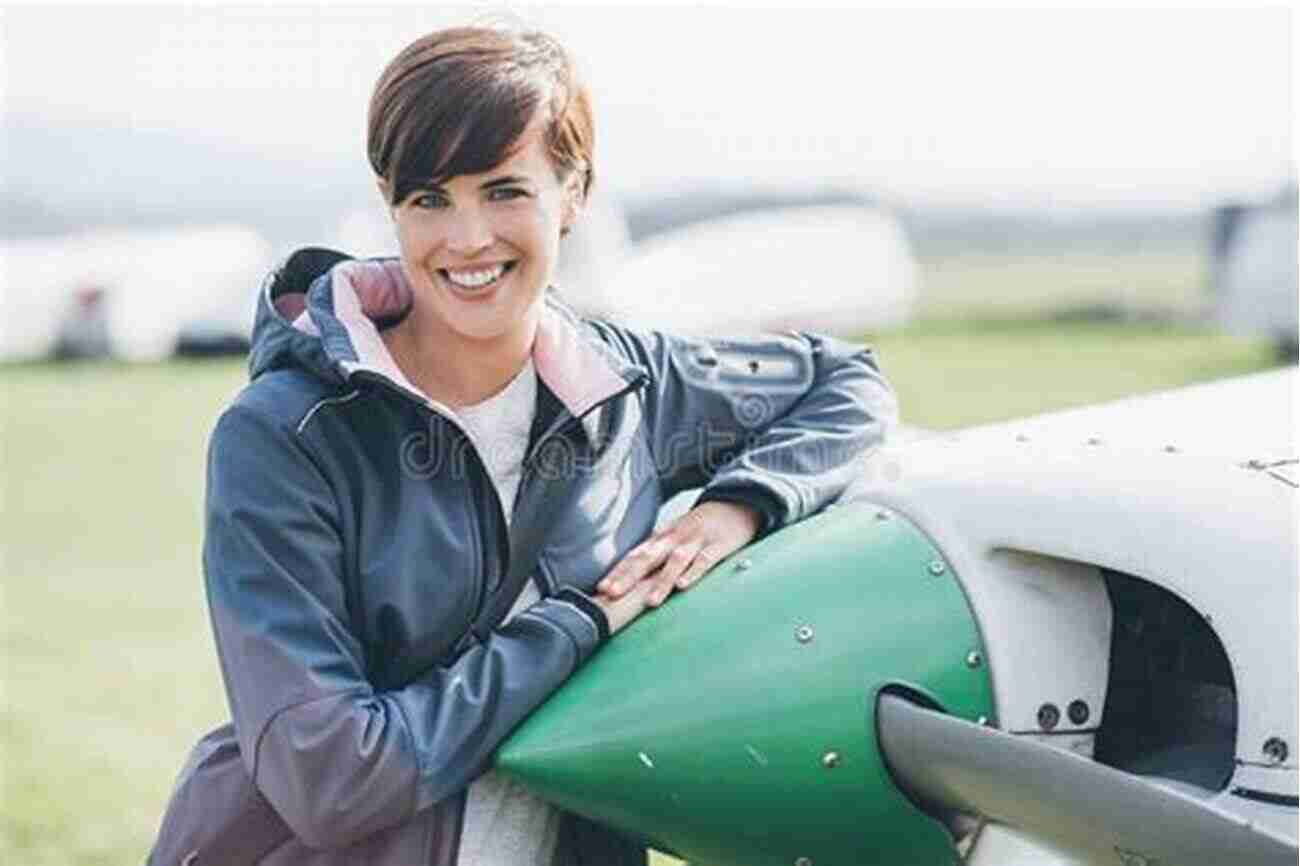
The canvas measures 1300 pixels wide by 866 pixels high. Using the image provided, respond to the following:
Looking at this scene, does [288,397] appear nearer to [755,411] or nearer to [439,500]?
[439,500]

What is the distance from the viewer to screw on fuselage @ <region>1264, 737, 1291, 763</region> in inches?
62.2

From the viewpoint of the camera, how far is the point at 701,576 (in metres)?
1.83

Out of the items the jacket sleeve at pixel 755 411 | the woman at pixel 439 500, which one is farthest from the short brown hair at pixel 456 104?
the jacket sleeve at pixel 755 411

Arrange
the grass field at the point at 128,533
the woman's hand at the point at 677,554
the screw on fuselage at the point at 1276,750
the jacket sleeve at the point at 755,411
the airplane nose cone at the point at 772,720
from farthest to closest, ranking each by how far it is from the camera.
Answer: the grass field at the point at 128,533 → the jacket sleeve at the point at 755,411 → the woman's hand at the point at 677,554 → the airplane nose cone at the point at 772,720 → the screw on fuselage at the point at 1276,750

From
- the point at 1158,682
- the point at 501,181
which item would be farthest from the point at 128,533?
the point at 1158,682

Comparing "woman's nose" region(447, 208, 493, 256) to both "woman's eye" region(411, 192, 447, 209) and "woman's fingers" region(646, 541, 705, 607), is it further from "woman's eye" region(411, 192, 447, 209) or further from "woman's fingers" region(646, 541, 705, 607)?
"woman's fingers" region(646, 541, 705, 607)

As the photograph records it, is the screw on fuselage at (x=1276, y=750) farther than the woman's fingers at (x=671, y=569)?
No

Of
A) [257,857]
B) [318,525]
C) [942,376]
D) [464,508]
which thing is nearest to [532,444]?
[464,508]

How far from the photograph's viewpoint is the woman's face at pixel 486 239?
5.69ft

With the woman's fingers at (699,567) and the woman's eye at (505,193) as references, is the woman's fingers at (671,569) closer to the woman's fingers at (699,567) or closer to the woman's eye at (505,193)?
the woman's fingers at (699,567)

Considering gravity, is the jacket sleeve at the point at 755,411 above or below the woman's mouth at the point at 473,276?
below

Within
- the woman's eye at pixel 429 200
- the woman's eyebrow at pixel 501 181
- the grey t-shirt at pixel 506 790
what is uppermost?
the woman's eyebrow at pixel 501 181

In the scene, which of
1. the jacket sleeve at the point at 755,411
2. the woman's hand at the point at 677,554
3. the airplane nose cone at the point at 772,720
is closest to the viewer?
the airplane nose cone at the point at 772,720

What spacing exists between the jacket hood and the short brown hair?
0.11 metres
